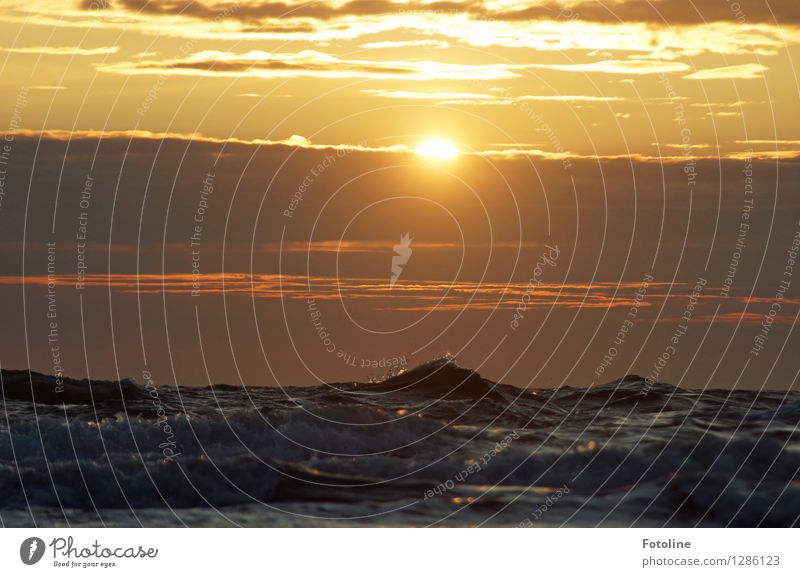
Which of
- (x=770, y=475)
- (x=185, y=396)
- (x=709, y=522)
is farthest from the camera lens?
(x=185, y=396)

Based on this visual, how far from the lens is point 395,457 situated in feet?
136

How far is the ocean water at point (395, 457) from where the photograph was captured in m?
36.6

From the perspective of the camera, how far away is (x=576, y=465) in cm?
4069

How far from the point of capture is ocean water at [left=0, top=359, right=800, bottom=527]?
3662cm

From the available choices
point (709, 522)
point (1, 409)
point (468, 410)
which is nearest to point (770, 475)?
point (709, 522)

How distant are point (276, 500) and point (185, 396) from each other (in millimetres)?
14396

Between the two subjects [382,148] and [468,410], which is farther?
[468,410]
